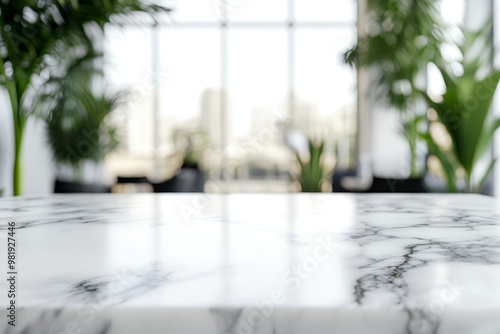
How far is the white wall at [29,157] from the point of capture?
4805mm

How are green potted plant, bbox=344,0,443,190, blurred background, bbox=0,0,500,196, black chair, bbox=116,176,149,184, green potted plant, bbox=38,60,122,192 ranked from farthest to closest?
blurred background, bbox=0,0,500,196 → black chair, bbox=116,176,149,184 → green potted plant, bbox=38,60,122,192 → green potted plant, bbox=344,0,443,190

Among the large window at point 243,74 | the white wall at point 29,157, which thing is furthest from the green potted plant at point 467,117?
the large window at point 243,74

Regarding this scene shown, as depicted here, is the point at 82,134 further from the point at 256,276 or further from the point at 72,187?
the point at 256,276

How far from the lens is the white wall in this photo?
4805mm

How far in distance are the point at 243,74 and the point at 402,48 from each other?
3456 mm

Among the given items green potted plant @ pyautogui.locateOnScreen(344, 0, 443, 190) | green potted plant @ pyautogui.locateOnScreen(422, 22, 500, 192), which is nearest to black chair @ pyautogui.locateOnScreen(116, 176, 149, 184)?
green potted plant @ pyautogui.locateOnScreen(344, 0, 443, 190)

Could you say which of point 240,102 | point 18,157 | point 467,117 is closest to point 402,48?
point 467,117

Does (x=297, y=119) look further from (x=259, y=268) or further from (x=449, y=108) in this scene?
(x=259, y=268)

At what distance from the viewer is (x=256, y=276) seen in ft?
1.62

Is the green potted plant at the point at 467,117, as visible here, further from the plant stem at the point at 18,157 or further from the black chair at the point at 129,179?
the black chair at the point at 129,179

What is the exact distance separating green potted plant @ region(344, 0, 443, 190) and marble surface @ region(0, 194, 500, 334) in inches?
141

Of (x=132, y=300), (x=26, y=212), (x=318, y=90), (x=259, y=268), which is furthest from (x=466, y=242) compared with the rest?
(x=318, y=90)

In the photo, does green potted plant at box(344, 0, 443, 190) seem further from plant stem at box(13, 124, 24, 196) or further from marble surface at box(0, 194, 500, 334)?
marble surface at box(0, 194, 500, 334)

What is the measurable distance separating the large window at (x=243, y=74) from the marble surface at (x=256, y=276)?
6965 mm
